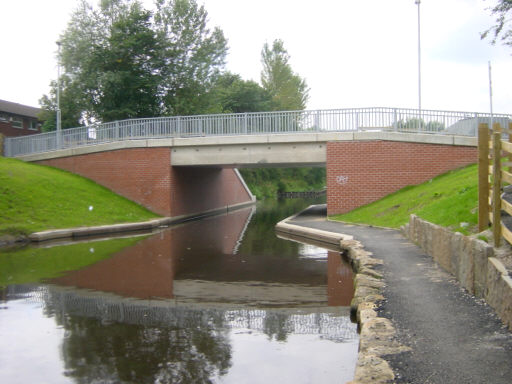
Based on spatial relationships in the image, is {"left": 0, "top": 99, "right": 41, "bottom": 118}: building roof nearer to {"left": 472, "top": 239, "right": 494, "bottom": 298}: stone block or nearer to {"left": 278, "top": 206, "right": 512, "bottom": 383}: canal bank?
{"left": 278, "top": 206, "right": 512, "bottom": 383}: canal bank

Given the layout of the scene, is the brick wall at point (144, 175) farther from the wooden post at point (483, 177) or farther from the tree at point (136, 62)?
the wooden post at point (483, 177)

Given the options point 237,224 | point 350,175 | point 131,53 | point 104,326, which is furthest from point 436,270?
point 131,53

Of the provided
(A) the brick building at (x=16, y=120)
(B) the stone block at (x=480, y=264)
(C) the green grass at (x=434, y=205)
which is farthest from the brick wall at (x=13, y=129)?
(B) the stone block at (x=480, y=264)

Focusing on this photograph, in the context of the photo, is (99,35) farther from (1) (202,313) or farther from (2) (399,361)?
(2) (399,361)

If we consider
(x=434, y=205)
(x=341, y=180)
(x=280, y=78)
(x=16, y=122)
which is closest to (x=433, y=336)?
(x=434, y=205)

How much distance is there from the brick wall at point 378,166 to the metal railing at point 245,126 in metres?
0.87

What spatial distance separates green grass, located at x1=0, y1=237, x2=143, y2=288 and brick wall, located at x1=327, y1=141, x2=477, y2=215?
9341mm

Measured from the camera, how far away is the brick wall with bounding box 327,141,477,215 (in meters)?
21.5

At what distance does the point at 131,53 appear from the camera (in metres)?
35.9

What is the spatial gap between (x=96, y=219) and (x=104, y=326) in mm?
13978

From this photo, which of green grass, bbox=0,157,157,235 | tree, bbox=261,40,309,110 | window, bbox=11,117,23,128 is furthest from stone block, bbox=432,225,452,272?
tree, bbox=261,40,309,110

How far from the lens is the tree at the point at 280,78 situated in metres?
68.4

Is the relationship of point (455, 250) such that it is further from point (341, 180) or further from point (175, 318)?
point (341, 180)

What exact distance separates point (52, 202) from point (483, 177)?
17.2 m
